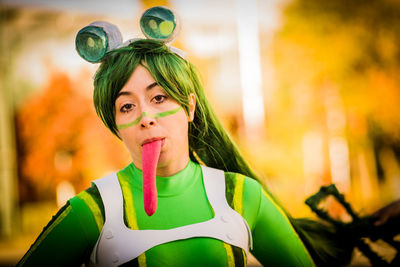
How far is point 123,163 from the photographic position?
25.2ft

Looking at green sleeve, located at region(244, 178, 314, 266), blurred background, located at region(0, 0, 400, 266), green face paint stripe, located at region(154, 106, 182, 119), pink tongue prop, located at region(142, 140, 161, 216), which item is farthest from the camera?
blurred background, located at region(0, 0, 400, 266)

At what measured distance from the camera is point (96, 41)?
1.59 m

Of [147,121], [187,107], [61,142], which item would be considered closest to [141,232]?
[147,121]

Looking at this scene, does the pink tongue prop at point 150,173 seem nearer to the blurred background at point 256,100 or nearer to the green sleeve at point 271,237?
the green sleeve at point 271,237

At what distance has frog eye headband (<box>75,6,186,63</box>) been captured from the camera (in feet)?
5.16

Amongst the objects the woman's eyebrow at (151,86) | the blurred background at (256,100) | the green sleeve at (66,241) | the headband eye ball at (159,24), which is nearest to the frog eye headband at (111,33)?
the headband eye ball at (159,24)

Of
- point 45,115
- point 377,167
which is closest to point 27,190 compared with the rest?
point 45,115

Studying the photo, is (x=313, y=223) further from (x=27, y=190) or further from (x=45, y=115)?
(x=27, y=190)

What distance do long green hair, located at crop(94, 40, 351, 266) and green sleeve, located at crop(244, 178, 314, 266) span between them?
6.0 inches

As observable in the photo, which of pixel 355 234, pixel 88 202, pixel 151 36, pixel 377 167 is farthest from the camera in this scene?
pixel 377 167

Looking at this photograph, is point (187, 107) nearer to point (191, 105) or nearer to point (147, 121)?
point (191, 105)

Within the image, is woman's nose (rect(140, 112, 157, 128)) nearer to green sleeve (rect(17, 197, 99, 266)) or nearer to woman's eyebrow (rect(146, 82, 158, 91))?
woman's eyebrow (rect(146, 82, 158, 91))

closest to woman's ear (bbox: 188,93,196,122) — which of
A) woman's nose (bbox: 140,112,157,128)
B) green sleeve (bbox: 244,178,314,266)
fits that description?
woman's nose (bbox: 140,112,157,128)

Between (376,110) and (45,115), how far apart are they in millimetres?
6232
